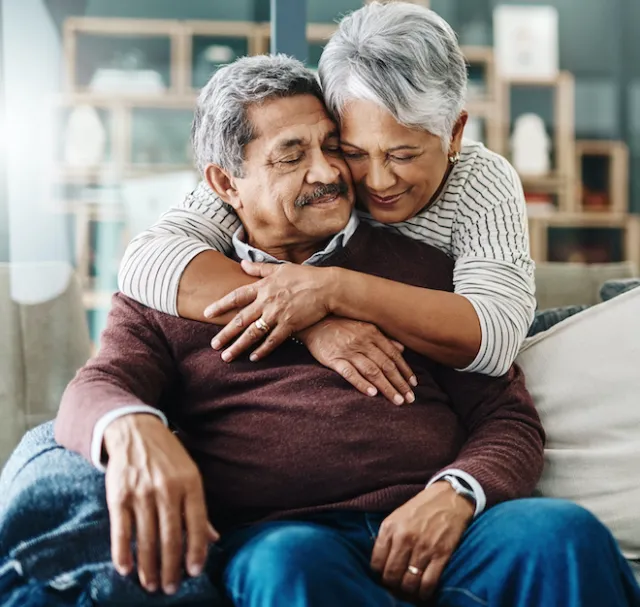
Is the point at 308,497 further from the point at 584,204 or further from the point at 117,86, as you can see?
the point at 584,204

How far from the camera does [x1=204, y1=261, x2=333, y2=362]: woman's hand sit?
1.37m

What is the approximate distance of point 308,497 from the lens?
1313 mm

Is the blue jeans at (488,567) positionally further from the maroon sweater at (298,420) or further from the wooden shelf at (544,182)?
the wooden shelf at (544,182)

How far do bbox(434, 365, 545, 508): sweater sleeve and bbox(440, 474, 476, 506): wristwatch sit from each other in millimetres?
19

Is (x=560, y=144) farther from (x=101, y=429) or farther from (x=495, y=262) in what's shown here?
(x=101, y=429)

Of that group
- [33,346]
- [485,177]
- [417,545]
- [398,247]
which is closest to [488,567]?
[417,545]

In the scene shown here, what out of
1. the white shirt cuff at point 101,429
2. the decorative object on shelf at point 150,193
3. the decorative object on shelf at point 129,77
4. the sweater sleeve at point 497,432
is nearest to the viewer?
the white shirt cuff at point 101,429

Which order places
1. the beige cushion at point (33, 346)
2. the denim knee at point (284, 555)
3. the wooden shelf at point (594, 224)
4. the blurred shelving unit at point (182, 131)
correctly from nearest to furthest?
1. the denim knee at point (284, 555)
2. the beige cushion at point (33, 346)
3. the blurred shelving unit at point (182, 131)
4. the wooden shelf at point (594, 224)

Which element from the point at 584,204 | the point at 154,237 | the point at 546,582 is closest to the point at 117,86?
the point at 584,204

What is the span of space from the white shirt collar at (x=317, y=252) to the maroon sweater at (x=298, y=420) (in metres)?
0.04

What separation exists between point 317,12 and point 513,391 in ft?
10.9

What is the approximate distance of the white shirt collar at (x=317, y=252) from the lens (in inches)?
60.1

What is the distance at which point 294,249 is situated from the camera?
1.60 meters

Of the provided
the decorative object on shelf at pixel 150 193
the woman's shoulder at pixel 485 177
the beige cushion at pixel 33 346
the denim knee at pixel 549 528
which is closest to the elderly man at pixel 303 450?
the denim knee at pixel 549 528
